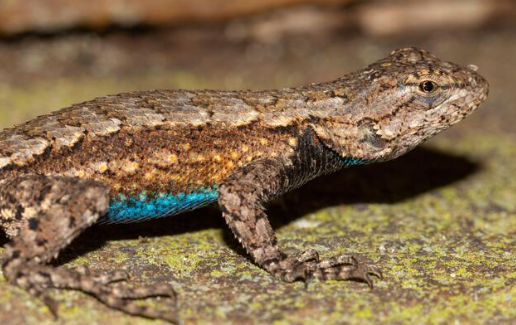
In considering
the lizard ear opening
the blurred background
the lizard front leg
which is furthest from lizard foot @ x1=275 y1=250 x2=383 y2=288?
the lizard ear opening

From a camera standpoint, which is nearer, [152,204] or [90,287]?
[90,287]

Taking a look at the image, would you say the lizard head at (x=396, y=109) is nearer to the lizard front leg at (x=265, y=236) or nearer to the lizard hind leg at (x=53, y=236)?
the lizard front leg at (x=265, y=236)

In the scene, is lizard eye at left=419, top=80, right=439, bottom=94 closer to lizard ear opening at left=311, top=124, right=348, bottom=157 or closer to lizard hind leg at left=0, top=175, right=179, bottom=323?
lizard ear opening at left=311, top=124, right=348, bottom=157

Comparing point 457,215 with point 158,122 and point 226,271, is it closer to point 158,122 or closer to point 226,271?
point 226,271

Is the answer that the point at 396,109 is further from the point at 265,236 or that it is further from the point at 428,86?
the point at 265,236

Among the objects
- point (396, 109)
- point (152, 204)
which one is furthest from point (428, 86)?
point (152, 204)

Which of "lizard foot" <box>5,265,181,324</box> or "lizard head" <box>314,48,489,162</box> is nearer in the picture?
"lizard foot" <box>5,265,181,324</box>

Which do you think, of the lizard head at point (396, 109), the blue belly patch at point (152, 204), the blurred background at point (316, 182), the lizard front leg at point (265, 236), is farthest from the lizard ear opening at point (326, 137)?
the blue belly patch at point (152, 204)
